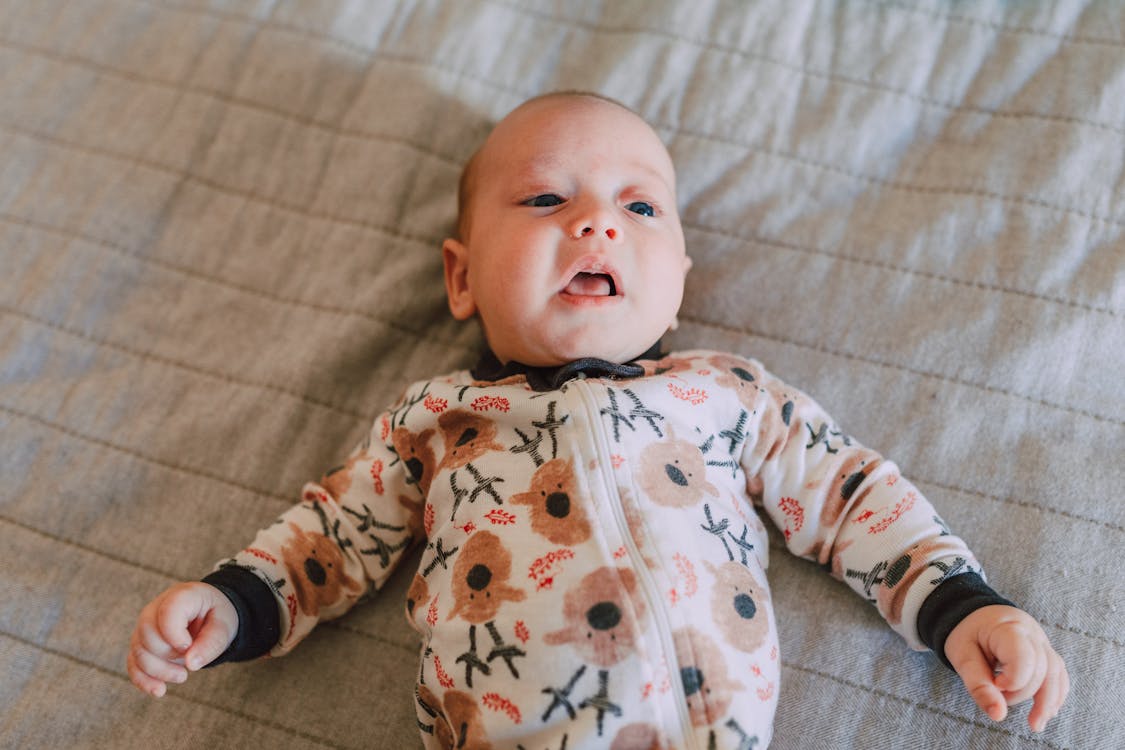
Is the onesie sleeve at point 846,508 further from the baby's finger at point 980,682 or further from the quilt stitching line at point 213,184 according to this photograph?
the quilt stitching line at point 213,184

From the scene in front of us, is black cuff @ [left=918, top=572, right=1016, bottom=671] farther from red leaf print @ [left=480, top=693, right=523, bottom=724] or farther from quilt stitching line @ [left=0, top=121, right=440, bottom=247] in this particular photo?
quilt stitching line @ [left=0, top=121, right=440, bottom=247]

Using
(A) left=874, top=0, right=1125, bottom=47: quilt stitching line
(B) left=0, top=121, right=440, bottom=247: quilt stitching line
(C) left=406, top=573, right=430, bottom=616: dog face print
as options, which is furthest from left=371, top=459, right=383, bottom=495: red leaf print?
(A) left=874, top=0, right=1125, bottom=47: quilt stitching line

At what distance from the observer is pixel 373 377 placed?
1.14 meters

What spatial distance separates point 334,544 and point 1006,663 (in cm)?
70

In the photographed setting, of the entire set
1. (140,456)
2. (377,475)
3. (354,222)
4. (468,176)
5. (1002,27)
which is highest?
(1002,27)

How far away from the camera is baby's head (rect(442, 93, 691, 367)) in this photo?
937 mm

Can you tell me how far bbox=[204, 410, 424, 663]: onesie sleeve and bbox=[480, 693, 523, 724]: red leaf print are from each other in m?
0.24

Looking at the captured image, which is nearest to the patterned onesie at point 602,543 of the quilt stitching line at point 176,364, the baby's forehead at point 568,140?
the quilt stitching line at point 176,364

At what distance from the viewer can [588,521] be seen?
33.5 inches

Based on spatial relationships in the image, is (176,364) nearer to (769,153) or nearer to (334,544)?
(334,544)

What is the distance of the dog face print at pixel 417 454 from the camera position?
1.00m

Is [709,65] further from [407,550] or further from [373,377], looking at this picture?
[407,550]

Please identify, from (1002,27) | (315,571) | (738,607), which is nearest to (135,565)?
(315,571)

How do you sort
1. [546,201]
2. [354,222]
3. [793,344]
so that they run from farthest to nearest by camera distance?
1. [354,222]
2. [793,344]
3. [546,201]
